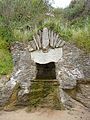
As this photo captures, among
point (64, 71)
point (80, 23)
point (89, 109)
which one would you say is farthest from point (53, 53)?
point (80, 23)

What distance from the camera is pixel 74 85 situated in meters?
8.17

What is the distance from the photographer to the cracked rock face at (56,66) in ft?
26.7

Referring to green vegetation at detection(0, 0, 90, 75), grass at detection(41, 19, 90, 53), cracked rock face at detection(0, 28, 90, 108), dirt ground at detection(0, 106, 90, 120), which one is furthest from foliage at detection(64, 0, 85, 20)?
dirt ground at detection(0, 106, 90, 120)

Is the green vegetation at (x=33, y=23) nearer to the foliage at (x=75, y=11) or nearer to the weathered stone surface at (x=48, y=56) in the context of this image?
A: the foliage at (x=75, y=11)

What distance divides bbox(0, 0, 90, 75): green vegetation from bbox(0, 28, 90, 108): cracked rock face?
0.80ft

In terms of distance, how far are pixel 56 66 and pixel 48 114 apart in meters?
1.53

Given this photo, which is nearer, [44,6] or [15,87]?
[15,87]

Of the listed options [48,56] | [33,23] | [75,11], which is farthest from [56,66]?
[75,11]

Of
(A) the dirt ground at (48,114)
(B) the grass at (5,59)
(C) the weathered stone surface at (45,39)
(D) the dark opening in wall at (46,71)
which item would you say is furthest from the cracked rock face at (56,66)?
→ (A) the dirt ground at (48,114)

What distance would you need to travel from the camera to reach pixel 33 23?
10.3m

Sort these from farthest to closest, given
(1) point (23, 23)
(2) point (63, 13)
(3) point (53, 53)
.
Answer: (2) point (63, 13)
(1) point (23, 23)
(3) point (53, 53)

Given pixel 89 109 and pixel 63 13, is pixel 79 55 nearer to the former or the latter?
pixel 89 109

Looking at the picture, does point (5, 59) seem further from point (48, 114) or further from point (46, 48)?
point (48, 114)

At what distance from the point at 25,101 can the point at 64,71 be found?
55.4 inches
